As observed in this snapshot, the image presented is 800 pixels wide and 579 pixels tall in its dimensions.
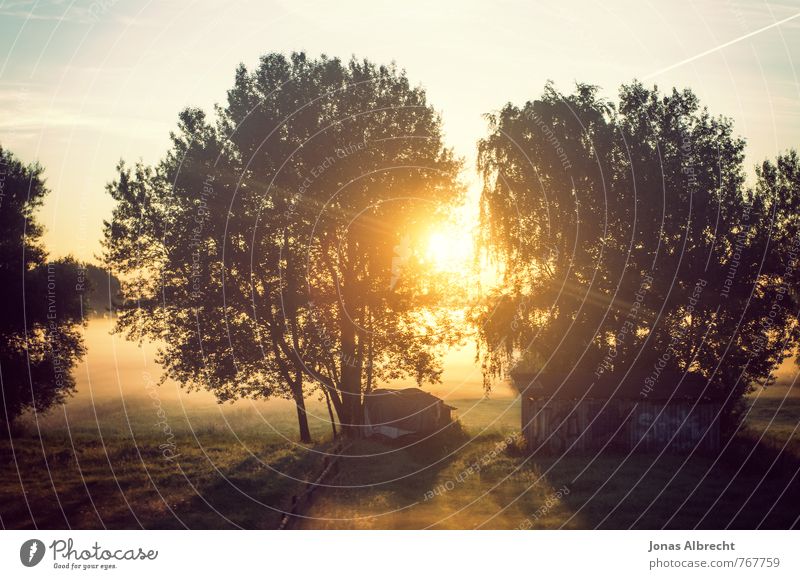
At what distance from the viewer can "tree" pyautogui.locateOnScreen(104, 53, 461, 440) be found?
38.9 metres

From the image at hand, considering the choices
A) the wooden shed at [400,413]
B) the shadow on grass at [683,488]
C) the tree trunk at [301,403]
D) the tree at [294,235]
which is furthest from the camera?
the wooden shed at [400,413]

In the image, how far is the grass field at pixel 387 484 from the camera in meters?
23.6

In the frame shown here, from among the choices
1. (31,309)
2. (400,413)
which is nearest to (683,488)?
(400,413)

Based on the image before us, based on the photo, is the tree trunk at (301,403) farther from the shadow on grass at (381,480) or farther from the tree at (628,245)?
the tree at (628,245)

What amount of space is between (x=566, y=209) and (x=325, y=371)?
16.6m

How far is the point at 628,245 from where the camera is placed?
3988 centimetres

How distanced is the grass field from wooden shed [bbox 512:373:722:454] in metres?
→ 2.15

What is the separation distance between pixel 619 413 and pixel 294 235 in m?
19.9

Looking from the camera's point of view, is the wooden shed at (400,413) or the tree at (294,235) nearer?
the tree at (294,235)

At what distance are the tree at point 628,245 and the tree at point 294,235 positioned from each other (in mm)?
4221

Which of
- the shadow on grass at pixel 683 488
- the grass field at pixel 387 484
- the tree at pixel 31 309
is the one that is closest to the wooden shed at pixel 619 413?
the shadow on grass at pixel 683 488

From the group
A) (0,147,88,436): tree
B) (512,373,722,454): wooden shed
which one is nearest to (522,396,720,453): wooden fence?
(512,373,722,454): wooden shed
